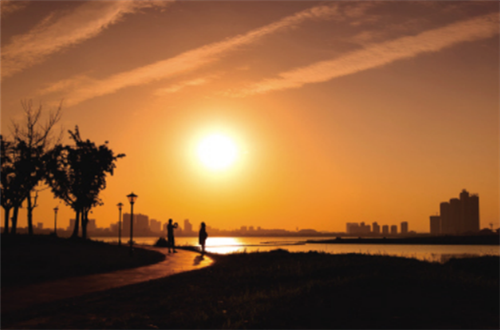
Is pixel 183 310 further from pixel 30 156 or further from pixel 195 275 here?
pixel 30 156

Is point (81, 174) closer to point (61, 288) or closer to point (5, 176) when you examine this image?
point (5, 176)

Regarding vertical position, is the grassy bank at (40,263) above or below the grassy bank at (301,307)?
below

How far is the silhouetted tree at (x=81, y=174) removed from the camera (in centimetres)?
5028

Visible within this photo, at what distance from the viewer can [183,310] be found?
11422 millimetres

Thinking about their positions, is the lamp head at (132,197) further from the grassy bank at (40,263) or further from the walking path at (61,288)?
the walking path at (61,288)

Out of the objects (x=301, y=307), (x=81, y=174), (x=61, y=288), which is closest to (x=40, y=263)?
(x=61, y=288)

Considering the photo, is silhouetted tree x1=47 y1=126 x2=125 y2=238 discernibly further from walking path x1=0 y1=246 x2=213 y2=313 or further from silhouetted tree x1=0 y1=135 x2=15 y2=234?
walking path x1=0 y1=246 x2=213 y2=313

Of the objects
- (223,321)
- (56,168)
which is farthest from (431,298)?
(56,168)

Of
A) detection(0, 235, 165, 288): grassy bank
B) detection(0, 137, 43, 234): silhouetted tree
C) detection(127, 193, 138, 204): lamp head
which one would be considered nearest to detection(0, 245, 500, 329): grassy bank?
detection(0, 235, 165, 288): grassy bank

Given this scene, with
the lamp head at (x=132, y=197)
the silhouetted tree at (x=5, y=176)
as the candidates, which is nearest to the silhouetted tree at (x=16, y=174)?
the silhouetted tree at (x=5, y=176)

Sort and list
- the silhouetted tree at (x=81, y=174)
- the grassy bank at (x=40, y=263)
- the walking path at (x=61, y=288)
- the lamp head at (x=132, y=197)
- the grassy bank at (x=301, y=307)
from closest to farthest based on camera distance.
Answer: the grassy bank at (x=301, y=307) → the walking path at (x=61, y=288) → the grassy bank at (x=40, y=263) → the lamp head at (x=132, y=197) → the silhouetted tree at (x=81, y=174)

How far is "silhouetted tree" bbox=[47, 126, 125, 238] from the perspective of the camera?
1980 inches

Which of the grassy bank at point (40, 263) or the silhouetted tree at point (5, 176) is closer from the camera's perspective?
the grassy bank at point (40, 263)

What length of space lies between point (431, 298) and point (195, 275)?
10.5 m
